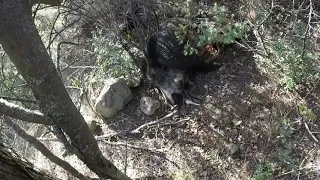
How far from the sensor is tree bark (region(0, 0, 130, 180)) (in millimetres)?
1572

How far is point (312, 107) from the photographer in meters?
3.14

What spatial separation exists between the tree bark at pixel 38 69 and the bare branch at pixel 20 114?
34 mm

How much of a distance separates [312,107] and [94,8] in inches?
78.6

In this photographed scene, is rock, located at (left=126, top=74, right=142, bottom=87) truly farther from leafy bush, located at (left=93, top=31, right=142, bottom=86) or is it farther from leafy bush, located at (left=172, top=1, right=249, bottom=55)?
leafy bush, located at (left=172, top=1, right=249, bottom=55)

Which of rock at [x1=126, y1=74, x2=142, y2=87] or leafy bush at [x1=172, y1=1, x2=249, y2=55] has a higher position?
leafy bush at [x1=172, y1=1, x2=249, y2=55]

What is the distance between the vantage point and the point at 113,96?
3.78m

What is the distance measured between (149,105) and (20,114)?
1963 mm

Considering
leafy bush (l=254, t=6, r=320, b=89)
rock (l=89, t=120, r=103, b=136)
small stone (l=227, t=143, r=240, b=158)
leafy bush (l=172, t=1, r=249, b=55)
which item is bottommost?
small stone (l=227, t=143, r=240, b=158)

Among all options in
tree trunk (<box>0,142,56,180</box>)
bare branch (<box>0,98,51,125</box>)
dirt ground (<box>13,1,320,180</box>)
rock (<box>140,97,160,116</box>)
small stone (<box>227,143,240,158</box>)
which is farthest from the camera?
rock (<box>140,97,160,116</box>)

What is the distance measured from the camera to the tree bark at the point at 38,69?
1.57m

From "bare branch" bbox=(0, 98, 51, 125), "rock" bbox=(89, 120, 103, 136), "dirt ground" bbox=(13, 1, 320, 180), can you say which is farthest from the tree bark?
"rock" bbox=(89, 120, 103, 136)

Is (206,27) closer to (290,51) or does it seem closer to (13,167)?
(290,51)

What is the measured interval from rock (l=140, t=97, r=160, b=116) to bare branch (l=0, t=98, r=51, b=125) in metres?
1.91

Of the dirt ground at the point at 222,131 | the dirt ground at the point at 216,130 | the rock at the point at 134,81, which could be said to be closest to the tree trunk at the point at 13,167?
the dirt ground at the point at 222,131
